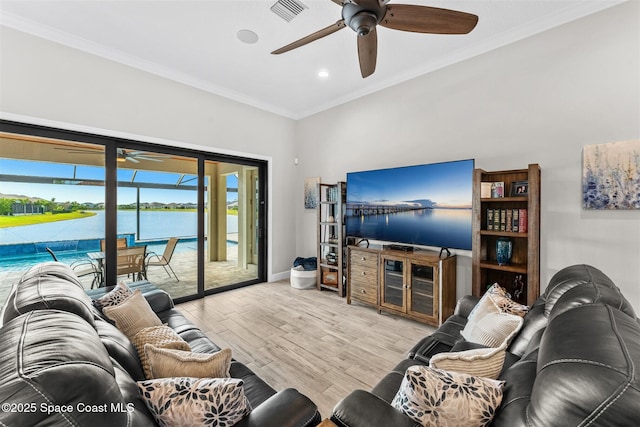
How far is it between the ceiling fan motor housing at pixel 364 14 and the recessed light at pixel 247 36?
4.67 feet

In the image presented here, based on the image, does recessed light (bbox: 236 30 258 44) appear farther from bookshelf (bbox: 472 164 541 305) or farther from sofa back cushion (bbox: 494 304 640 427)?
sofa back cushion (bbox: 494 304 640 427)

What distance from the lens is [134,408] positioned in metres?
0.88

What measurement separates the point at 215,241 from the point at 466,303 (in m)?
3.63

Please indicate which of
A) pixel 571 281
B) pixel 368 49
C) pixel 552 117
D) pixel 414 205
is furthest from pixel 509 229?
pixel 368 49

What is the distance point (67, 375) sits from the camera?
0.65 m

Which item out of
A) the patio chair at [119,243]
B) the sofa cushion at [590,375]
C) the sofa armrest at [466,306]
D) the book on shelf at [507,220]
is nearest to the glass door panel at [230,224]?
the patio chair at [119,243]

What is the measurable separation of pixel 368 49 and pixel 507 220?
206cm

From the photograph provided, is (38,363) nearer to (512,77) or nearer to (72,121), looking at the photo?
(72,121)

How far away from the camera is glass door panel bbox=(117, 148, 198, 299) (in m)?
3.47

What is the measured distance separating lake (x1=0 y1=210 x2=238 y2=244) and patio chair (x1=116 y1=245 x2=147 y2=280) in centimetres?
18

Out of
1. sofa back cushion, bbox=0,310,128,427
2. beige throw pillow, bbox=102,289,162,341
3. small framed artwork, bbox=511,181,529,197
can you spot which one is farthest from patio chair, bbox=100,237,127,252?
small framed artwork, bbox=511,181,529,197

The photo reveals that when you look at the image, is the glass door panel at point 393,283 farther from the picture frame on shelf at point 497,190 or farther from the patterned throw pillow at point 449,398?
the patterned throw pillow at point 449,398

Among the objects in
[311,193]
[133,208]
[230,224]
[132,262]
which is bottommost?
[132,262]

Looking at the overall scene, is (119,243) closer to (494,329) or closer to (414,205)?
(414,205)
